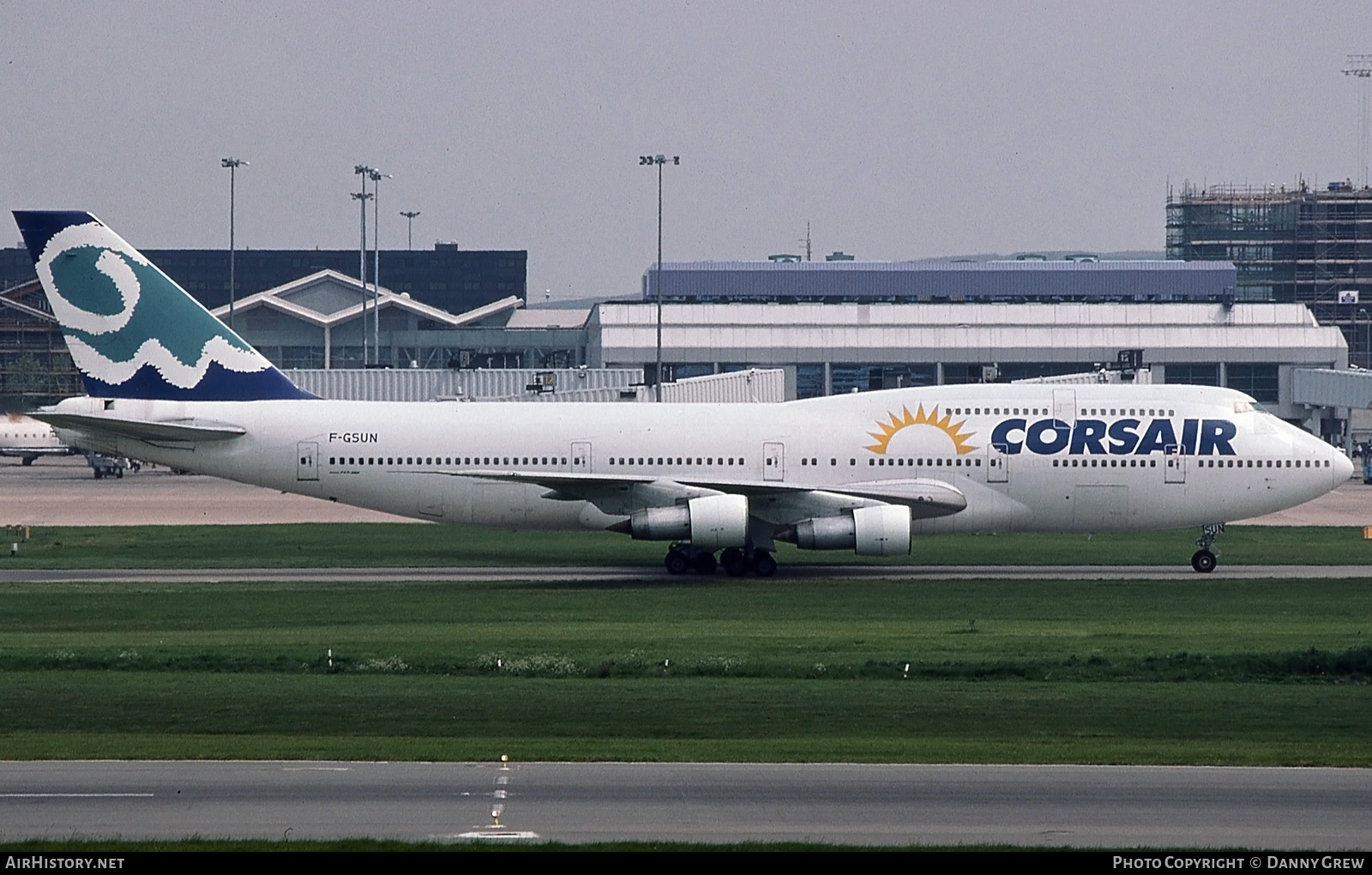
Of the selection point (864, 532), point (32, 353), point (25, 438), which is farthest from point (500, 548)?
point (32, 353)

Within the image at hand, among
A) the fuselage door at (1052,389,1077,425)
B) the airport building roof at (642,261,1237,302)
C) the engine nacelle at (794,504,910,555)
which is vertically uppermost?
the airport building roof at (642,261,1237,302)

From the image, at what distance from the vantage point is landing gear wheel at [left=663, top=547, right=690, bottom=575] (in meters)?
43.7

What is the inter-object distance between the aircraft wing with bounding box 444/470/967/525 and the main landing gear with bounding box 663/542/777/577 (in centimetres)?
110

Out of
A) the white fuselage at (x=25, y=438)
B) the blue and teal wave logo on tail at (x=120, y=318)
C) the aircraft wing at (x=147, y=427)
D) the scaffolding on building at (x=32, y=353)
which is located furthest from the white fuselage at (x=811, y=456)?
the scaffolding on building at (x=32, y=353)

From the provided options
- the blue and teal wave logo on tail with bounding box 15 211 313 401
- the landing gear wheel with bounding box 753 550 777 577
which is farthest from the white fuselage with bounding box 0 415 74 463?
the landing gear wheel with bounding box 753 550 777 577

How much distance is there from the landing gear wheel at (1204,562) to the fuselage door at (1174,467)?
6.77ft

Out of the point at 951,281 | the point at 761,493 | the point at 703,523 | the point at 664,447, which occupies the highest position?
the point at 951,281

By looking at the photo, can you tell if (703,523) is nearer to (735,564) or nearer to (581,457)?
(735,564)

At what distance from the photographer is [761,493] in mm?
42375

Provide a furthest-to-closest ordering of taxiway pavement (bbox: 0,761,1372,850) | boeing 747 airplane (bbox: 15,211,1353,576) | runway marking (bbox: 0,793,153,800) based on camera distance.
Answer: boeing 747 airplane (bbox: 15,211,1353,576) < runway marking (bbox: 0,793,153,800) < taxiway pavement (bbox: 0,761,1372,850)

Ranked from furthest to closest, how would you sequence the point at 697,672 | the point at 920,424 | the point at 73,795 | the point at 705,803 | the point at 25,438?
the point at 25,438
the point at 920,424
the point at 697,672
the point at 73,795
the point at 705,803

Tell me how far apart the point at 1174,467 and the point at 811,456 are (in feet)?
32.0

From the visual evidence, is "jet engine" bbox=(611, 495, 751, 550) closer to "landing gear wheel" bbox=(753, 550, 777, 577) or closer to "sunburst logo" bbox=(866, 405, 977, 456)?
"landing gear wheel" bbox=(753, 550, 777, 577)

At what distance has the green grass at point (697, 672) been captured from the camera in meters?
22.2
